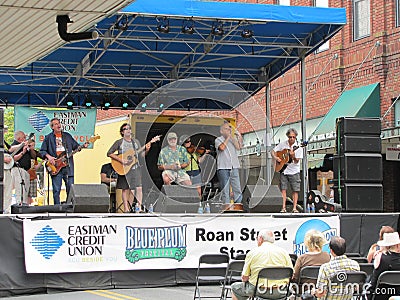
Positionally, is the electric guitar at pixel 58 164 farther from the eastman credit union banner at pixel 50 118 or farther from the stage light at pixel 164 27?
the eastman credit union banner at pixel 50 118

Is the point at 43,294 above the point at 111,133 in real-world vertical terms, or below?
below

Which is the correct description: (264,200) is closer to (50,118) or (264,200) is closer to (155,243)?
(155,243)

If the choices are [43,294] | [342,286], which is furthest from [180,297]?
[342,286]

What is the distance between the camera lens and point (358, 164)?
14.7m

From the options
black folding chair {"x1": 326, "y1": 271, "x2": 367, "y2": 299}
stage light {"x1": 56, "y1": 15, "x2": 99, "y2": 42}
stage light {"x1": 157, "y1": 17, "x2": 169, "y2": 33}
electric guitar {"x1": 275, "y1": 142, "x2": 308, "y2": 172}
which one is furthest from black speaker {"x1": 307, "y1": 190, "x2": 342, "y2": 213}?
stage light {"x1": 56, "y1": 15, "x2": 99, "y2": 42}

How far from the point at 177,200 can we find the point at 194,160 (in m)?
1.91

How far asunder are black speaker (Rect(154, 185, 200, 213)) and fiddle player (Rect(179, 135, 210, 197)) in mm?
832

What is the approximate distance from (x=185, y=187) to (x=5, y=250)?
3493 mm

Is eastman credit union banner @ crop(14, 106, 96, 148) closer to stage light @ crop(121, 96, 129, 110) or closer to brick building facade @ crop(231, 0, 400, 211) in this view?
stage light @ crop(121, 96, 129, 110)

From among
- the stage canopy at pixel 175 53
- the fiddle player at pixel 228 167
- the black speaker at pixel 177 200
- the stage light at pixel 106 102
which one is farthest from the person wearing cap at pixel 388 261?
the stage light at pixel 106 102

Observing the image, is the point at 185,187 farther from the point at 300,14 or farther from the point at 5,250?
the point at 300,14

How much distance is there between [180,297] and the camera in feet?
39.9

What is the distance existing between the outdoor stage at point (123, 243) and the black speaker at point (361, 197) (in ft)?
1.03

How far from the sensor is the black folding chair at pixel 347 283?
777 cm
